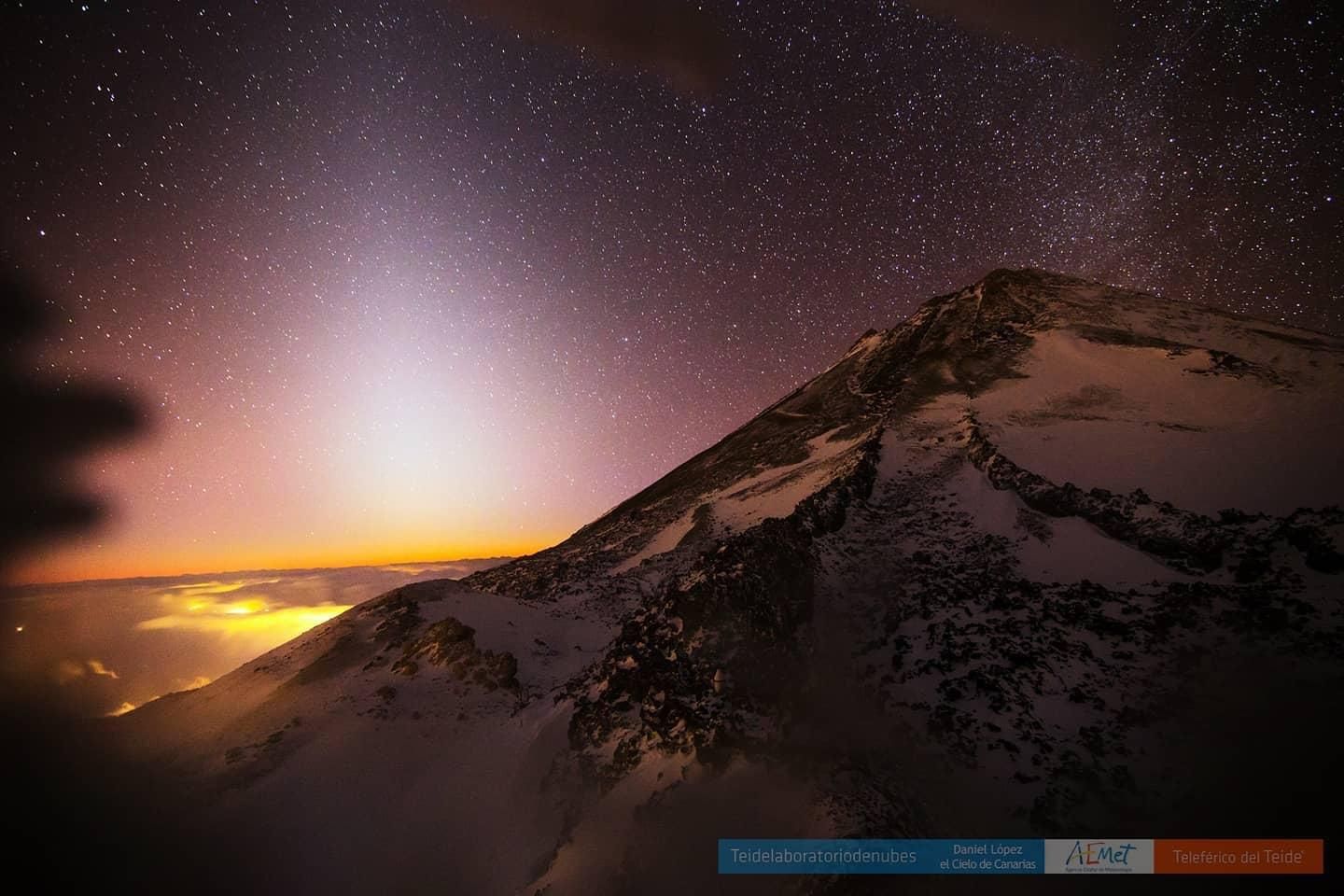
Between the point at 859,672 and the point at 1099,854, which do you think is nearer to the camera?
the point at 1099,854

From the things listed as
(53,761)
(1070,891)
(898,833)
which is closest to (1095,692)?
(1070,891)

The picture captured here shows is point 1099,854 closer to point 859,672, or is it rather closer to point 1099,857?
point 1099,857

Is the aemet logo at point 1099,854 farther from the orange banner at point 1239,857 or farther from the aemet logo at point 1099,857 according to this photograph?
the orange banner at point 1239,857

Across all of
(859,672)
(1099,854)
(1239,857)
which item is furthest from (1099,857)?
(859,672)


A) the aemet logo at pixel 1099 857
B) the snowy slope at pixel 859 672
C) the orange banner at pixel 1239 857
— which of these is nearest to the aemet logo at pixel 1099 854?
the aemet logo at pixel 1099 857

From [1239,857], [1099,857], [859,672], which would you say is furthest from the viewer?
[859,672]

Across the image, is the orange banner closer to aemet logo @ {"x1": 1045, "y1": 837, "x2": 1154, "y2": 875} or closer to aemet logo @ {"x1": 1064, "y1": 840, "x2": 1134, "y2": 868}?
aemet logo @ {"x1": 1045, "y1": 837, "x2": 1154, "y2": 875}
